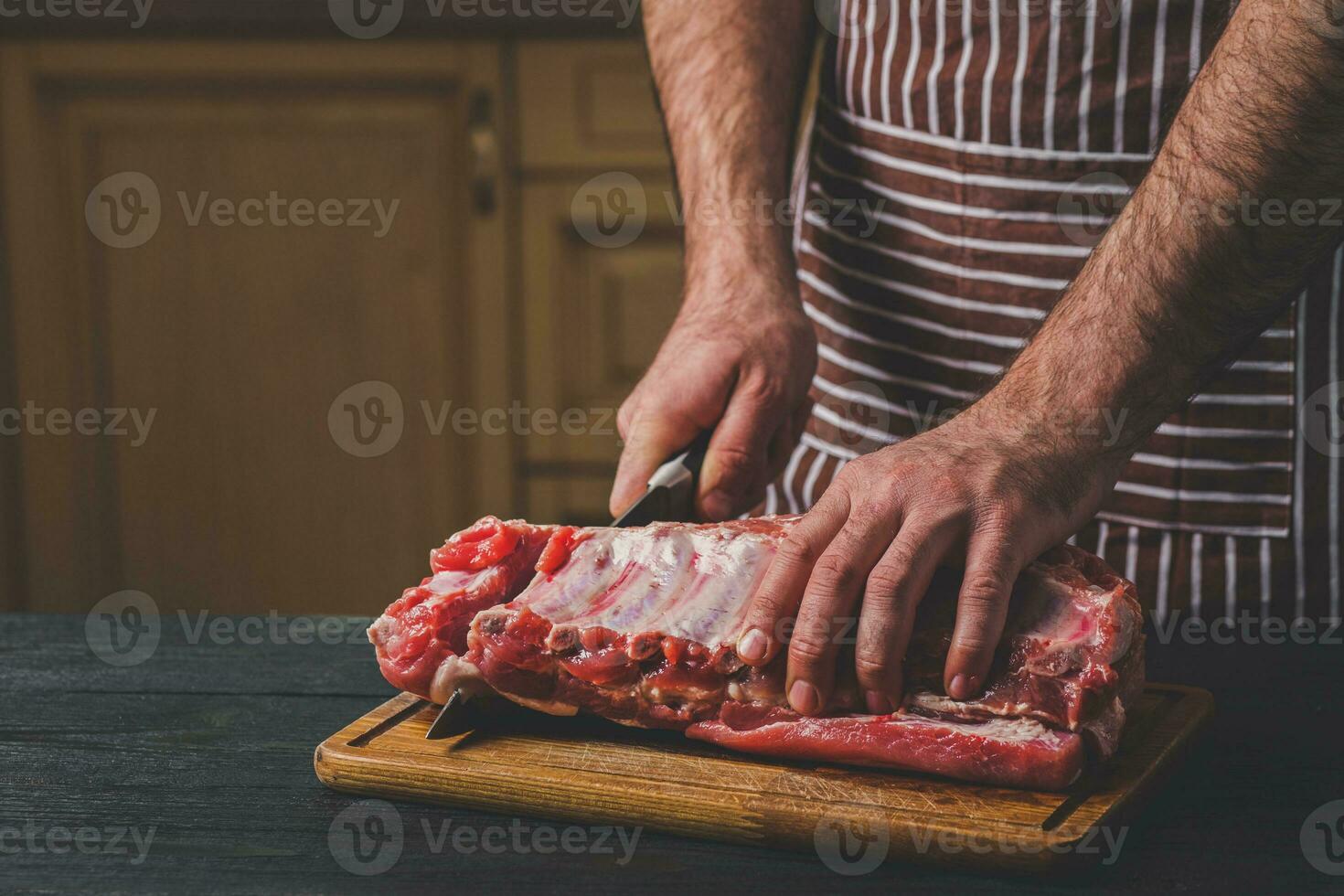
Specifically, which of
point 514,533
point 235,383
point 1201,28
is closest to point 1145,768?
point 514,533

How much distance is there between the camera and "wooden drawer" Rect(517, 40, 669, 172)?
2.45 m

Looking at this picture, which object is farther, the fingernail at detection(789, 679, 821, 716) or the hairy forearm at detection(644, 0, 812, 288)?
the hairy forearm at detection(644, 0, 812, 288)

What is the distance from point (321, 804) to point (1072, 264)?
89 cm

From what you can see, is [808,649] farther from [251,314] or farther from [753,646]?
[251,314]

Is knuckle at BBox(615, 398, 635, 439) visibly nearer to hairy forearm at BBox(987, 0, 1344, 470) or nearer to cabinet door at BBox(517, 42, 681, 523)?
hairy forearm at BBox(987, 0, 1344, 470)

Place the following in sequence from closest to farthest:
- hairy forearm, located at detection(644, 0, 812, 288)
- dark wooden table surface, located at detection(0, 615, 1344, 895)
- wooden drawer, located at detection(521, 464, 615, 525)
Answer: dark wooden table surface, located at detection(0, 615, 1344, 895) < hairy forearm, located at detection(644, 0, 812, 288) < wooden drawer, located at detection(521, 464, 615, 525)

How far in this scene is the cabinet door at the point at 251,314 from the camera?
2504 millimetres

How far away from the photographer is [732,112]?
1.55 m

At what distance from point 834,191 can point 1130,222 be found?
1.73 feet

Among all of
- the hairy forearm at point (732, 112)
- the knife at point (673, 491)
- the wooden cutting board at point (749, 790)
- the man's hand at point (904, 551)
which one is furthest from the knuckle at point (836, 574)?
the hairy forearm at point (732, 112)

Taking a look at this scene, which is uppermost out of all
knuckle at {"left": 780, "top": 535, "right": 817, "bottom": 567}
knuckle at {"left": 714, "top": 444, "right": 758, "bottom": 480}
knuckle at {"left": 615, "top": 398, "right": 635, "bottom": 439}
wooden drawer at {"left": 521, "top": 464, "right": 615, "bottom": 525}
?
knuckle at {"left": 615, "top": 398, "right": 635, "bottom": 439}

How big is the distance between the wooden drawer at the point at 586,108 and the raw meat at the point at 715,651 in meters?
1.49

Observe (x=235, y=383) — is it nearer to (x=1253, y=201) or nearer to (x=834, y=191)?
(x=834, y=191)

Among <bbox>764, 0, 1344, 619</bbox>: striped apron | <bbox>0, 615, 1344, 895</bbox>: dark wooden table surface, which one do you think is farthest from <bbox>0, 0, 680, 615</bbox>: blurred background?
<bbox>0, 615, 1344, 895</bbox>: dark wooden table surface
